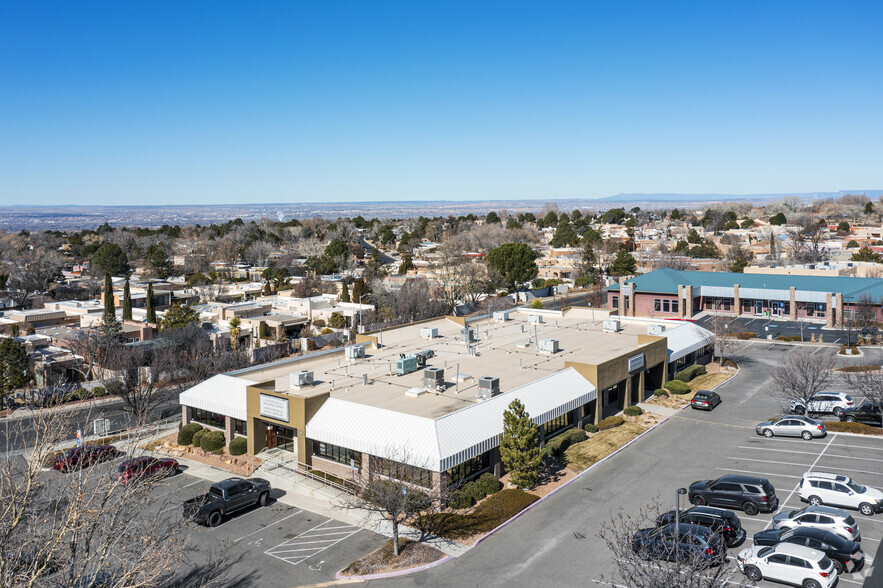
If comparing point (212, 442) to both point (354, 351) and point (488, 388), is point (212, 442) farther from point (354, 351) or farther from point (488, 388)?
point (488, 388)

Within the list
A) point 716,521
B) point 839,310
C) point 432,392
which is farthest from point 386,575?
point 839,310

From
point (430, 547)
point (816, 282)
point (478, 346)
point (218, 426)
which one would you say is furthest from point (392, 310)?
point (430, 547)

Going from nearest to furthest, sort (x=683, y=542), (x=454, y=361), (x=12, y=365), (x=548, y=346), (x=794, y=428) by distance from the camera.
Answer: (x=683, y=542) < (x=794, y=428) < (x=454, y=361) < (x=548, y=346) < (x=12, y=365)

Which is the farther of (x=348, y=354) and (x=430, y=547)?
(x=348, y=354)

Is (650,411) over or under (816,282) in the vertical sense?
under

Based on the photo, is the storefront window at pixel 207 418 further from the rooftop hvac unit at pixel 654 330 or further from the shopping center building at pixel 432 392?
the rooftop hvac unit at pixel 654 330

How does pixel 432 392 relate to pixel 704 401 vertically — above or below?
above

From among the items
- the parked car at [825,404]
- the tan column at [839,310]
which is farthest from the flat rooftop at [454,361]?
the tan column at [839,310]

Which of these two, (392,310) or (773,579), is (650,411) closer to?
(773,579)
